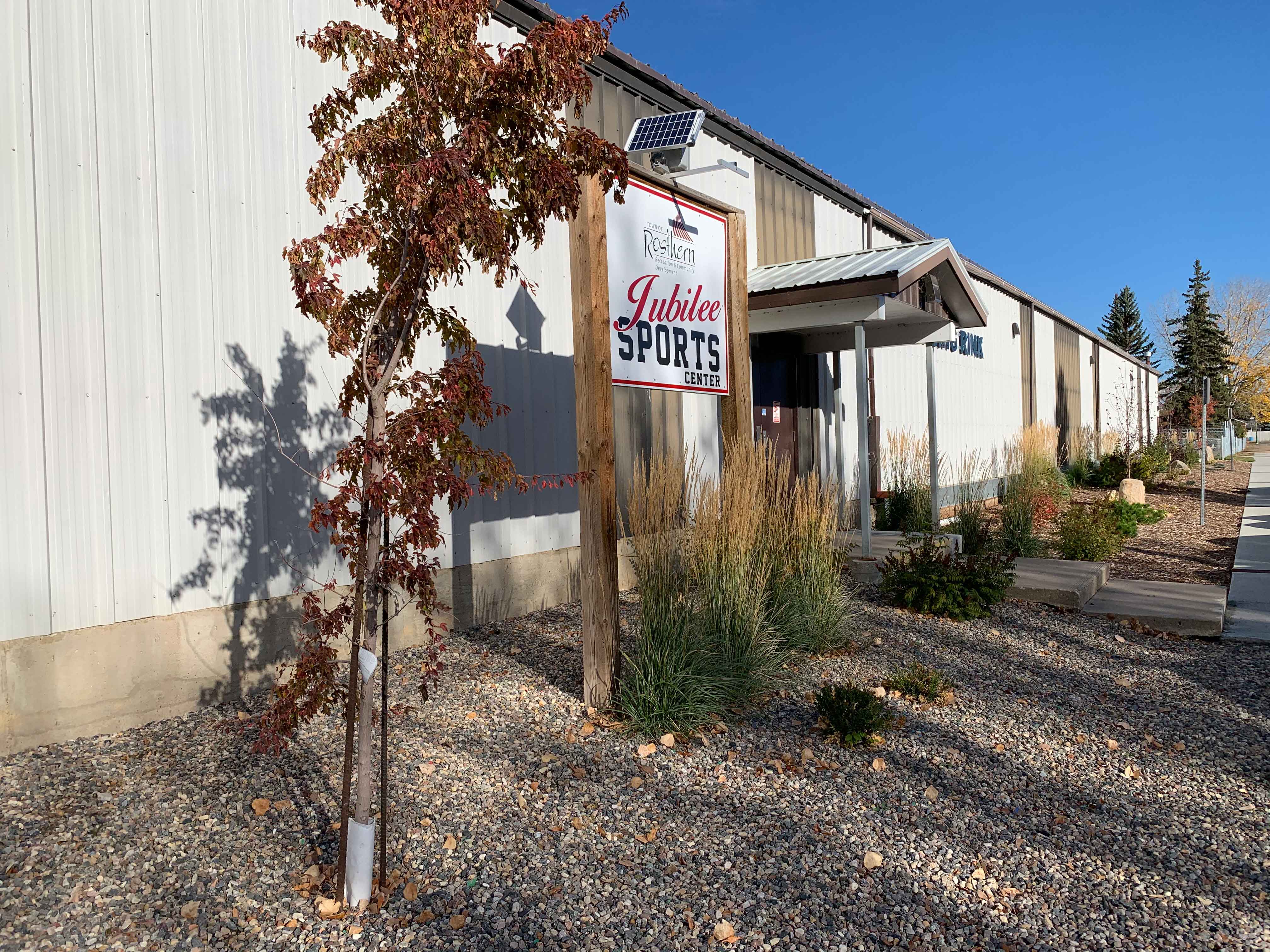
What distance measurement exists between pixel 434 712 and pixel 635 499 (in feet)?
4.63

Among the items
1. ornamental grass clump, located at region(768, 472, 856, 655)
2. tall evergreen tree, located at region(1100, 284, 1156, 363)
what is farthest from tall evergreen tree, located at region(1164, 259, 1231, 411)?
ornamental grass clump, located at region(768, 472, 856, 655)

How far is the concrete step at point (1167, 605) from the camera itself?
20.0ft

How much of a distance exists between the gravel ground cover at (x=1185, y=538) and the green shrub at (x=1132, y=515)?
0.12m

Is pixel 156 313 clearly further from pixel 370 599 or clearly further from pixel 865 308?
pixel 865 308

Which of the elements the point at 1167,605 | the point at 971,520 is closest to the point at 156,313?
the point at 1167,605

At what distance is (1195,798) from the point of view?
351cm

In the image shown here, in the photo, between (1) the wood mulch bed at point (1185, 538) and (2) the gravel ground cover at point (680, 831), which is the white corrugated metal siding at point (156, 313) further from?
(1) the wood mulch bed at point (1185, 538)

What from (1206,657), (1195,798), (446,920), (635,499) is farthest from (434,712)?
(1206,657)

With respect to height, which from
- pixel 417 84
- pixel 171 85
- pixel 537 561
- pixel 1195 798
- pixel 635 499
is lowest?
pixel 1195 798

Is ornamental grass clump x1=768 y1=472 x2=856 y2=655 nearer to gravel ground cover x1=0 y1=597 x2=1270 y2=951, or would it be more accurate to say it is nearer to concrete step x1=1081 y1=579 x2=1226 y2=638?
gravel ground cover x1=0 y1=597 x2=1270 y2=951

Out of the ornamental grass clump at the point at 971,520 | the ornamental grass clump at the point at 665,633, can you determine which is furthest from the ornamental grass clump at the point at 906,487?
the ornamental grass clump at the point at 665,633

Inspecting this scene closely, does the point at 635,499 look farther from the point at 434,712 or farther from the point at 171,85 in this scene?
the point at 171,85

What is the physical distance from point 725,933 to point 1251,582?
7.40 meters

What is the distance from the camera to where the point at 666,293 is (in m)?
4.98
